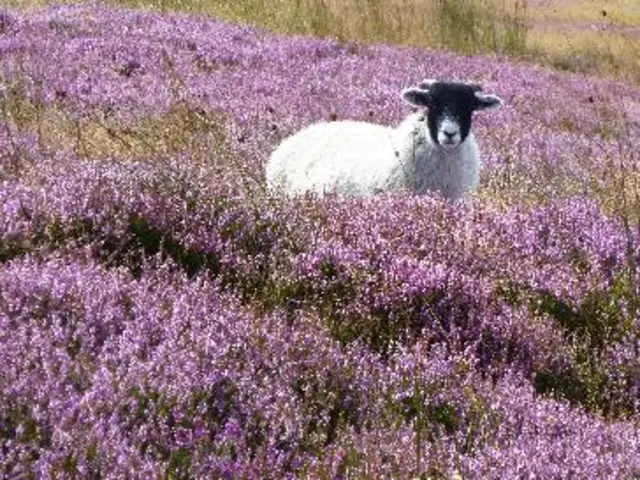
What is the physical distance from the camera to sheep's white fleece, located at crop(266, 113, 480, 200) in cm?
738

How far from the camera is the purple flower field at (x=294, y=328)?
2.99 metres

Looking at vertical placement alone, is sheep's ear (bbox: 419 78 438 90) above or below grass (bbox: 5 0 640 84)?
above

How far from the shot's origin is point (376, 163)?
750cm

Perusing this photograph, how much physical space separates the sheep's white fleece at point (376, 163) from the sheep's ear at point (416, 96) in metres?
0.15

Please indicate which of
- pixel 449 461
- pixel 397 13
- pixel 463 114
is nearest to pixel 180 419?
pixel 449 461

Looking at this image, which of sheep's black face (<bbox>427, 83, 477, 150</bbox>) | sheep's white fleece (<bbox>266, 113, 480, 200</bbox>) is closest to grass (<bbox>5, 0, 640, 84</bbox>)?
sheep's white fleece (<bbox>266, 113, 480, 200</bbox>)

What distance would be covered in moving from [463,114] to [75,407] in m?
5.56

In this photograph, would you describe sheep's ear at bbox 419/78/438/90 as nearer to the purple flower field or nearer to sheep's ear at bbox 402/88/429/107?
sheep's ear at bbox 402/88/429/107

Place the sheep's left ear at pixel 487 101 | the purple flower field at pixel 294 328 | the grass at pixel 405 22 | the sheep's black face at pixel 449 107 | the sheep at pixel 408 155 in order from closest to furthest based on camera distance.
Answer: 1. the purple flower field at pixel 294 328
2. the sheep at pixel 408 155
3. the sheep's black face at pixel 449 107
4. the sheep's left ear at pixel 487 101
5. the grass at pixel 405 22

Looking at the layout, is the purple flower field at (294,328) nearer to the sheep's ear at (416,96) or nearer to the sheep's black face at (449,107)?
the sheep's black face at (449,107)

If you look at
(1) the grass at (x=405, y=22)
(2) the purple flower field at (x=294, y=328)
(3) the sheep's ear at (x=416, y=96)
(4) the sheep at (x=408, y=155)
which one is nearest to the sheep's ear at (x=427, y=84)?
(4) the sheep at (x=408, y=155)

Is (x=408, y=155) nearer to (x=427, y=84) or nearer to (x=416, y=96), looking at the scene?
(x=416, y=96)

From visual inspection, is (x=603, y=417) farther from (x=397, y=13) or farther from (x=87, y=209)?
(x=397, y=13)

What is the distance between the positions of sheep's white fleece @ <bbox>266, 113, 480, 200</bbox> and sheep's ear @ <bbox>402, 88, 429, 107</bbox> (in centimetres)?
15
